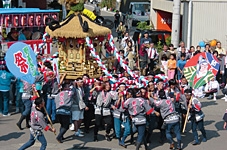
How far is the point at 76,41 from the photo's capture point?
1503cm

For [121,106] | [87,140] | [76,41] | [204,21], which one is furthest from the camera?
[204,21]

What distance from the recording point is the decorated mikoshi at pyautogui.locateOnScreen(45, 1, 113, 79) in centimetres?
1455

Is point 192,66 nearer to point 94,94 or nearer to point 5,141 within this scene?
point 94,94

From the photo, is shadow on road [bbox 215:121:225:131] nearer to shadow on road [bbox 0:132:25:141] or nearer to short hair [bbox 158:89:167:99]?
short hair [bbox 158:89:167:99]

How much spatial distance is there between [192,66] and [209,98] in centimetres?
502

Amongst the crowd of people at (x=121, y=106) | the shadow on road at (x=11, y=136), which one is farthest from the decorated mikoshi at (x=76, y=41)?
the shadow on road at (x=11, y=136)

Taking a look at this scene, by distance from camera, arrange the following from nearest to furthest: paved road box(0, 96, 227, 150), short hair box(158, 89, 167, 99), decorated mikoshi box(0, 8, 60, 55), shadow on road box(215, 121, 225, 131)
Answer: short hair box(158, 89, 167, 99) < paved road box(0, 96, 227, 150) < shadow on road box(215, 121, 225, 131) < decorated mikoshi box(0, 8, 60, 55)

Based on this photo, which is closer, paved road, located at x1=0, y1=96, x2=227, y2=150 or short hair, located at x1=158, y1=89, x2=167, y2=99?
short hair, located at x1=158, y1=89, x2=167, y2=99

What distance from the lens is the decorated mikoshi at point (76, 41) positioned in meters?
14.5

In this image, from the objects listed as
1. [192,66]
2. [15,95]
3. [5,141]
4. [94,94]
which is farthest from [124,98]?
[15,95]

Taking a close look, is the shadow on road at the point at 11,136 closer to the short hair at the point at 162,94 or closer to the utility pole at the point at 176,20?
the short hair at the point at 162,94

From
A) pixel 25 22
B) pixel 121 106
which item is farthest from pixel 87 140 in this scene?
pixel 25 22

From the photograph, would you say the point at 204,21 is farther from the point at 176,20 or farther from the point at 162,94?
the point at 162,94

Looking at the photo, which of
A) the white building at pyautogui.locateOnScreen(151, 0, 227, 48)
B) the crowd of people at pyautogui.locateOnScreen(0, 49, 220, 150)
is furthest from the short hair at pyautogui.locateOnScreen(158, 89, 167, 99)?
the white building at pyautogui.locateOnScreen(151, 0, 227, 48)
